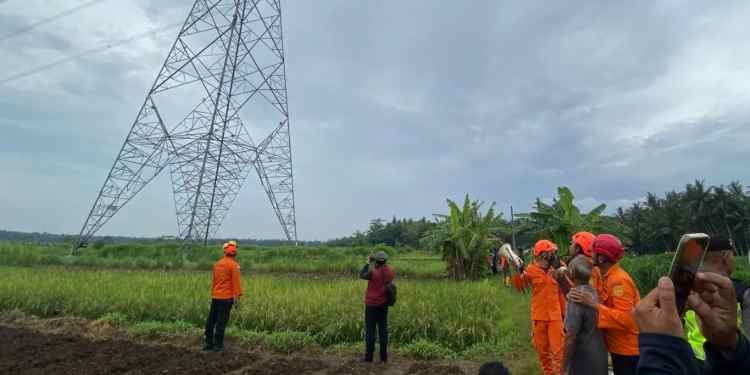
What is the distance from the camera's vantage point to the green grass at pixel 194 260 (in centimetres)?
2078

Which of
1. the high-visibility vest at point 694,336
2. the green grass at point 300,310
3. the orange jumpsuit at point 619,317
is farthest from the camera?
the green grass at point 300,310

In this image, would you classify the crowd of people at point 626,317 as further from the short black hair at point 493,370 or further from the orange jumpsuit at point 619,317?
the short black hair at point 493,370

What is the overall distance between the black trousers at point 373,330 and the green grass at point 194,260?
40.0ft

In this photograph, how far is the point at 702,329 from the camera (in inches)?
54.5

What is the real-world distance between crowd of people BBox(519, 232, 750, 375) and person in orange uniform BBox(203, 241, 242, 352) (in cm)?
481

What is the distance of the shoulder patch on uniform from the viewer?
3.26 m

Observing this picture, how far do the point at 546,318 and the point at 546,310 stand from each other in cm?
9

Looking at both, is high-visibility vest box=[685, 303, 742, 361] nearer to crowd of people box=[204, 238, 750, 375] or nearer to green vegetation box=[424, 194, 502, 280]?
crowd of people box=[204, 238, 750, 375]

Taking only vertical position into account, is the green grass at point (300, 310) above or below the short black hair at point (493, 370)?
below

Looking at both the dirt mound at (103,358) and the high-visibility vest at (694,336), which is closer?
the high-visibility vest at (694,336)

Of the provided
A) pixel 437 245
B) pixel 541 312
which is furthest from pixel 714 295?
pixel 437 245

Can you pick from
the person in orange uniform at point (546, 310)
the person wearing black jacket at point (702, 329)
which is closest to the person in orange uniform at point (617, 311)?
the person in orange uniform at point (546, 310)

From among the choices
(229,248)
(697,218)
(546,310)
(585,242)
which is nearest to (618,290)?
(585,242)

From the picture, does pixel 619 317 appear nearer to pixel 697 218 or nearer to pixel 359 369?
pixel 359 369
